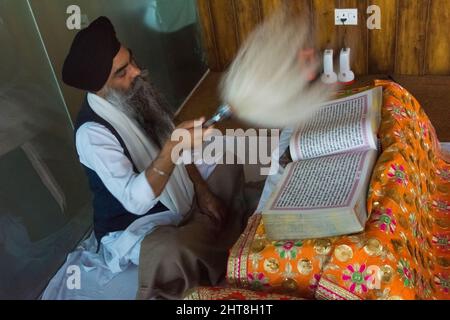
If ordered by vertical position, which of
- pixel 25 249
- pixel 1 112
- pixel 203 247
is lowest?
pixel 25 249

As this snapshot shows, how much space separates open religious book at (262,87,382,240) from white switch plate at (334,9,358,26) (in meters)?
1.49

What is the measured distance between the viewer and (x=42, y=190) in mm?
1666

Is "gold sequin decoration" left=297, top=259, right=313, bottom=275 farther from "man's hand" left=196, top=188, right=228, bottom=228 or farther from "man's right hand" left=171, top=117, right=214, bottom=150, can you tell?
"man's hand" left=196, top=188, right=228, bottom=228

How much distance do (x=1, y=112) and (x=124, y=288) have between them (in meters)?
0.68

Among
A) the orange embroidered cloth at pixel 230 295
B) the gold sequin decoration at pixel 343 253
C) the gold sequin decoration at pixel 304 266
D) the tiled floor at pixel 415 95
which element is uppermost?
the gold sequin decoration at pixel 343 253

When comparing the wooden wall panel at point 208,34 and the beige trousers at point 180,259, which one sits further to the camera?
the wooden wall panel at point 208,34

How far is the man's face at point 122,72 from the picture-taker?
132cm

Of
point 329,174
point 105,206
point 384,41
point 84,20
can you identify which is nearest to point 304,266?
point 329,174

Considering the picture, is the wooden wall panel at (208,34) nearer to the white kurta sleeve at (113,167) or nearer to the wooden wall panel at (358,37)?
the wooden wall panel at (358,37)

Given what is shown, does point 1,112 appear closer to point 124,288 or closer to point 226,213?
point 124,288

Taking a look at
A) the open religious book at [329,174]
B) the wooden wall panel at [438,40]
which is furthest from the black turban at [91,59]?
the wooden wall panel at [438,40]

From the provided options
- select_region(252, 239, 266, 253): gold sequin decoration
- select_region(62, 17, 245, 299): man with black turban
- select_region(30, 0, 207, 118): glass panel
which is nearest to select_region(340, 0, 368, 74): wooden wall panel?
select_region(30, 0, 207, 118): glass panel
